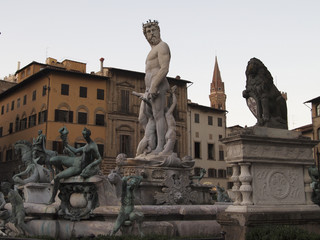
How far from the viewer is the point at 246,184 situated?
7.05 metres

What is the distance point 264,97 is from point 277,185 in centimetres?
160

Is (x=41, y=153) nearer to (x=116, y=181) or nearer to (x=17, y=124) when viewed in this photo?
(x=116, y=181)

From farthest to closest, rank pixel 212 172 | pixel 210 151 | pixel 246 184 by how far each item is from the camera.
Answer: pixel 210 151
pixel 212 172
pixel 246 184

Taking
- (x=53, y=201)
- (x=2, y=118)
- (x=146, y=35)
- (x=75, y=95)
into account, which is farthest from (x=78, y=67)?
(x=53, y=201)

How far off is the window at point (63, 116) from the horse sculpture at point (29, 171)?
3132 cm

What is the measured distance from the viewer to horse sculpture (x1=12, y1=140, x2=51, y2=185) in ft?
35.1

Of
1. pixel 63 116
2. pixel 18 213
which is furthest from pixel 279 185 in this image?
pixel 63 116

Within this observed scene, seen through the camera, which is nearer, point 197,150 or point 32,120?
point 32,120

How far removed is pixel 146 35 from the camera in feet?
38.8

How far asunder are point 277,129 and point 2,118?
49572 millimetres

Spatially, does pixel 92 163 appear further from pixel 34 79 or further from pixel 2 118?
pixel 2 118

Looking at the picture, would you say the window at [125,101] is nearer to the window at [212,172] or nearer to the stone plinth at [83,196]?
the window at [212,172]

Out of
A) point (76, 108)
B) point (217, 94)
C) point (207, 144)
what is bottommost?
point (207, 144)

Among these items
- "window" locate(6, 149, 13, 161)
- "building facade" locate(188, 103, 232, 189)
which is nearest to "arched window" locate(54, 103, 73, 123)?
"window" locate(6, 149, 13, 161)
